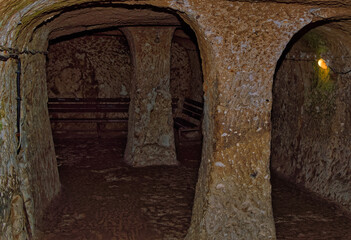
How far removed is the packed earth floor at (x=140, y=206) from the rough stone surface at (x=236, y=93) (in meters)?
0.68

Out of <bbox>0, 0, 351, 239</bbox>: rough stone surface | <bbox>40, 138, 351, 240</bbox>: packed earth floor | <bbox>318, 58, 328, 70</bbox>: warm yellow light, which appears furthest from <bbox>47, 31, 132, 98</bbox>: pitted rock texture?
<bbox>0, 0, 351, 239</bbox>: rough stone surface

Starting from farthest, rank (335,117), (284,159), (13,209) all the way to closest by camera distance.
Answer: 1. (284,159)
2. (335,117)
3. (13,209)

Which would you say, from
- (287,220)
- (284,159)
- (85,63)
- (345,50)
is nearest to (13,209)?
(287,220)

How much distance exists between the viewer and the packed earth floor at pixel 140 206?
511 cm

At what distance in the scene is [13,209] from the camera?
11.9 feet

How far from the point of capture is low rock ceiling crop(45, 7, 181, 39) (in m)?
4.86

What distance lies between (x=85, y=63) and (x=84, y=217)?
525 cm

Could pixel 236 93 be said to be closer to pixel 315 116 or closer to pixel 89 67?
pixel 315 116

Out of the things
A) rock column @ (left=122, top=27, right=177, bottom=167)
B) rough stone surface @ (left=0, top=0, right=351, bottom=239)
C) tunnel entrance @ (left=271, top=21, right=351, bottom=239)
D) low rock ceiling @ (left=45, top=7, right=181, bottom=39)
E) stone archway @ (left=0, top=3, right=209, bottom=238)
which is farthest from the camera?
rock column @ (left=122, top=27, right=177, bottom=167)

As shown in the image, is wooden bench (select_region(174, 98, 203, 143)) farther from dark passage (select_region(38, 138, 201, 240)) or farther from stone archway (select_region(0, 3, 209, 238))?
stone archway (select_region(0, 3, 209, 238))

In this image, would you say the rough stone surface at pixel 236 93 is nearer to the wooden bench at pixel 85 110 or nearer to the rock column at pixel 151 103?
the rock column at pixel 151 103

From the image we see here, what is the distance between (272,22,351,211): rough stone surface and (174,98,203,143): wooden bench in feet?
7.60

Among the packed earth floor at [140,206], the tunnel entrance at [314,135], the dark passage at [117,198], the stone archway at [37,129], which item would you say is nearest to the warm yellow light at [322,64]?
the tunnel entrance at [314,135]

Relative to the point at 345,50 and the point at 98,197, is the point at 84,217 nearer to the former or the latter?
the point at 98,197
